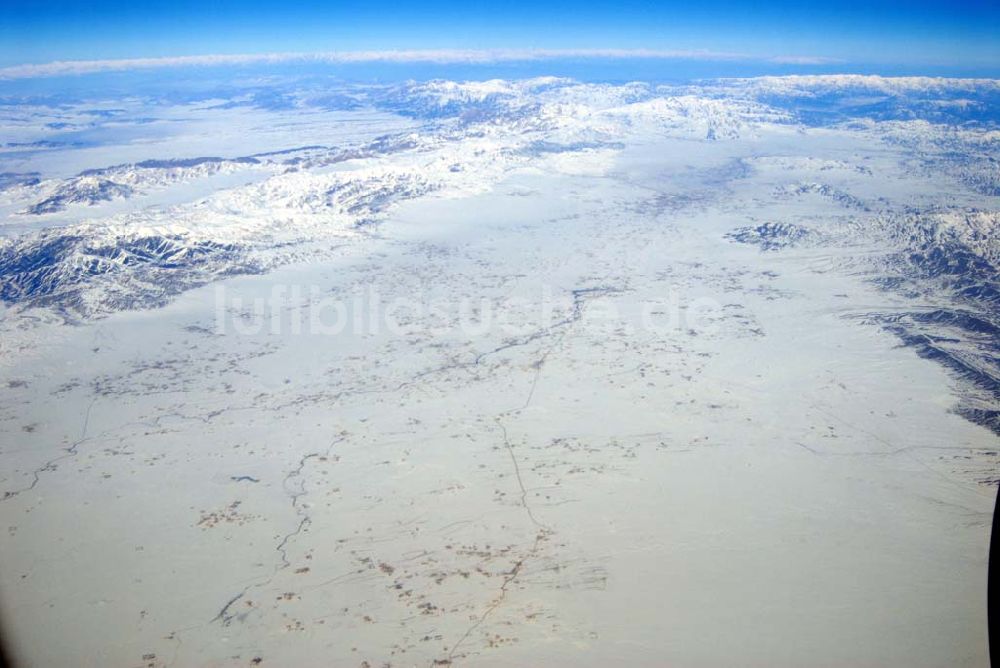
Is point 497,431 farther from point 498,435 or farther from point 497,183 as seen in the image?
point 497,183

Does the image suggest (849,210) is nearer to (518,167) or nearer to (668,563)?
(518,167)

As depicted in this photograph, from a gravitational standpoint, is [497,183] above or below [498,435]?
above

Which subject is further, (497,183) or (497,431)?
(497,183)

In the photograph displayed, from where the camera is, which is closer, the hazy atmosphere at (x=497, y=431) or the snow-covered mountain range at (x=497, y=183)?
the hazy atmosphere at (x=497, y=431)

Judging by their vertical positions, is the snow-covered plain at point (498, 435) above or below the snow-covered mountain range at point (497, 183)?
below

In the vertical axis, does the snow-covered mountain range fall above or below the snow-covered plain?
above

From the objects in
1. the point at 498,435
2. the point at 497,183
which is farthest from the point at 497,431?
the point at 497,183

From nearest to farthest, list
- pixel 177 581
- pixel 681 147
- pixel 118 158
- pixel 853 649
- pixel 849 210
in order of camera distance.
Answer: pixel 853 649 → pixel 177 581 → pixel 849 210 → pixel 118 158 → pixel 681 147

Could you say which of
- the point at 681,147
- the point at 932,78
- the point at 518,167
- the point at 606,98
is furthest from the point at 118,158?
the point at 932,78
